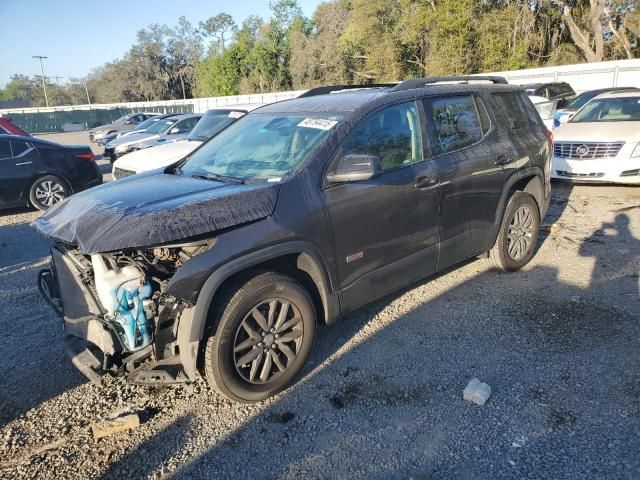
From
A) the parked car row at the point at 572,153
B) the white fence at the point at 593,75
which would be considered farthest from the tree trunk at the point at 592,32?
the parked car row at the point at 572,153

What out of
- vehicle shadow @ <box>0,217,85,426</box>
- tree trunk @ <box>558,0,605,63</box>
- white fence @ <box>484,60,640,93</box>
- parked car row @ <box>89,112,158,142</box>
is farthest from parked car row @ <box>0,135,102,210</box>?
tree trunk @ <box>558,0,605,63</box>

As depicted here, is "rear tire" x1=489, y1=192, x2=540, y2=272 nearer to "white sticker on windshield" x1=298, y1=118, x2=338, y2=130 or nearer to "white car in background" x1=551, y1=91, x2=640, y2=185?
"white sticker on windshield" x1=298, y1=118, x2=338, y2=130

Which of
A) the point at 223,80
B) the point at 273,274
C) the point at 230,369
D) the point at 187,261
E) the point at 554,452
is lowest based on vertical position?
the point at 554,452

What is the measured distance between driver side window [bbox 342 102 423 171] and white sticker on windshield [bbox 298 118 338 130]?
0.17m

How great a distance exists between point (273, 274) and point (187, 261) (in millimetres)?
578

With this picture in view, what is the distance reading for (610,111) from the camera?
30.6ft

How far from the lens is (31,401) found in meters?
3.26

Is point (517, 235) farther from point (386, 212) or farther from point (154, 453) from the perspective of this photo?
point (154, 453)

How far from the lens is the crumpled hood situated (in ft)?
8.61

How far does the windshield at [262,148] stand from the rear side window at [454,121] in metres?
0.98

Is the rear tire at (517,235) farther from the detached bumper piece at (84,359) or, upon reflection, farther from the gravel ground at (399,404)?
the detached bumper piece at (84,359)

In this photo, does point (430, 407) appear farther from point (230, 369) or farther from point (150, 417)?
point (150, 417)

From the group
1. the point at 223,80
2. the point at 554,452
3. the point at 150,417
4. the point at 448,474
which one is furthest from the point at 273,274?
the point at 223,80

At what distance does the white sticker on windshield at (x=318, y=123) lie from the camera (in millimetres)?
3441
